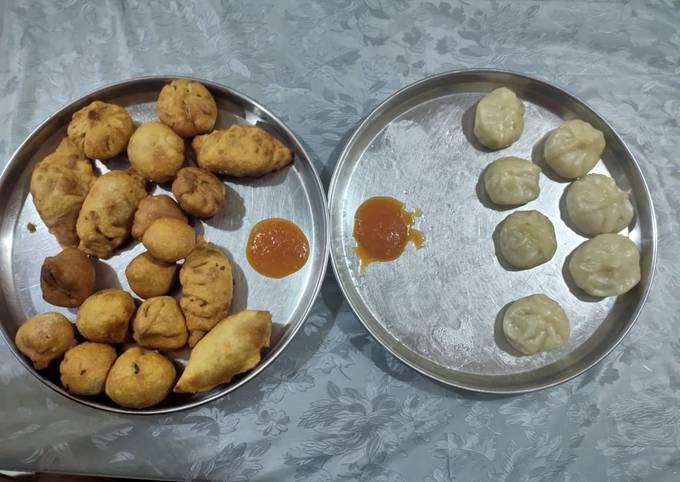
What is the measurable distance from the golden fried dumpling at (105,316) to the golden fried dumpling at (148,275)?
5cm

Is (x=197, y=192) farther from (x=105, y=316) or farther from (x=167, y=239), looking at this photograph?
(x=105, y=316)

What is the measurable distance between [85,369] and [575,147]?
1.79 meters

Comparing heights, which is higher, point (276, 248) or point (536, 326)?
point (276, 248)

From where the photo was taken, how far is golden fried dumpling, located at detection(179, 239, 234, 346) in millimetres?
1572

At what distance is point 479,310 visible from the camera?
1.81 metres

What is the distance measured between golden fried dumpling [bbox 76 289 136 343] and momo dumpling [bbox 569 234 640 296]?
1.53m

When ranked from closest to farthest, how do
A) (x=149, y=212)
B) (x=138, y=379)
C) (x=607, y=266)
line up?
(x=138, y=379), (x=149, y=212), (x=607, y=266)

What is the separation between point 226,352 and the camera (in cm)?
152

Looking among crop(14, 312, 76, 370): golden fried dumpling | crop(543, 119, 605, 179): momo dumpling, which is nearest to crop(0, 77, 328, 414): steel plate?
crop(14, 312, 76, 370): golden fried dumpling

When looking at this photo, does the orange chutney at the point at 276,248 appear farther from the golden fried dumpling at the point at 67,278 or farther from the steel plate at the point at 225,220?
the golden fried dumpling at the point at 67,278

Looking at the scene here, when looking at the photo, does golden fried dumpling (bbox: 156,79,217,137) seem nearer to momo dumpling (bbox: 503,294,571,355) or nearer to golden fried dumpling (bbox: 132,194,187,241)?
golden fried dumpling (bbox: 132,194,187,241)

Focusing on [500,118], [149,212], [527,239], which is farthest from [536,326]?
[149,212]

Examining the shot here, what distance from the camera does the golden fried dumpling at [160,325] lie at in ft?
5.10

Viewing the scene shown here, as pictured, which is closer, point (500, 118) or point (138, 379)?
point (138, 379)
